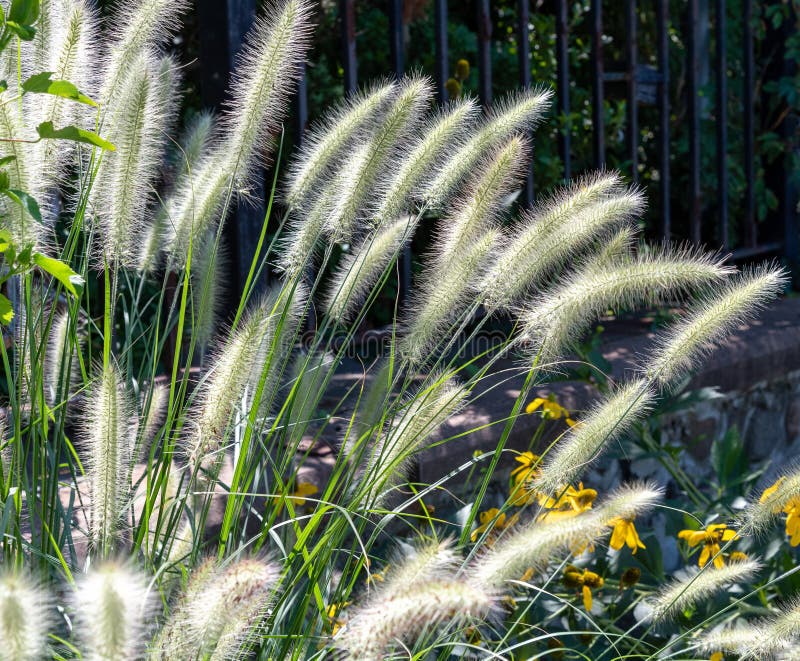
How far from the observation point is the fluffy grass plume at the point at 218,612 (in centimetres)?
78

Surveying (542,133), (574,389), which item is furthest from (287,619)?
(542,133)

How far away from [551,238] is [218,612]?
752mm

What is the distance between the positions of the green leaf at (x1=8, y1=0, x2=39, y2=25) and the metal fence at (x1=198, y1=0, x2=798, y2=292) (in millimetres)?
959

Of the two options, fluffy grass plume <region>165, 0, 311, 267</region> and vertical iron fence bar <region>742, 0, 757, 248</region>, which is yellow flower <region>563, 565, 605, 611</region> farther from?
vertical iron fence bar <region>742, 0, 757, 248</region>

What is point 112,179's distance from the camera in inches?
52.6

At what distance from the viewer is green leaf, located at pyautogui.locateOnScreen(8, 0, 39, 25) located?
109cm

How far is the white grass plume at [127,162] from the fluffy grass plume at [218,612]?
58 centimetres

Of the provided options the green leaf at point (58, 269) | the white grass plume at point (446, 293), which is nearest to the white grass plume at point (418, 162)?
the white grass plume at point (446, 293)

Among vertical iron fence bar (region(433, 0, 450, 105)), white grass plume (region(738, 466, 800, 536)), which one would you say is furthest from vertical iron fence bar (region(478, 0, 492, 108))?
white grass plume (region(738, 466, 800, 536))

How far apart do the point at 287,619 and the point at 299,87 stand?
1.25m

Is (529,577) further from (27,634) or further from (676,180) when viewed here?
(676,180)

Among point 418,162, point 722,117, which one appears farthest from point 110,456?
point 722,117

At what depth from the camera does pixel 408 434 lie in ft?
4.38

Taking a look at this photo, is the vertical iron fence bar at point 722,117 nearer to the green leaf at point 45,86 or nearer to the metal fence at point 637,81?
the metal fence at point 637,81
